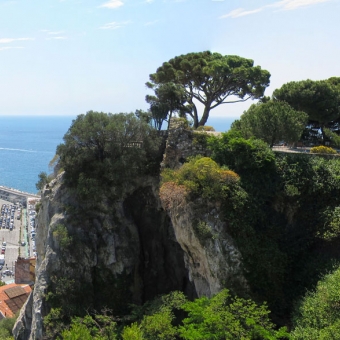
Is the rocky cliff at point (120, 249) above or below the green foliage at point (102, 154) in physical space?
below

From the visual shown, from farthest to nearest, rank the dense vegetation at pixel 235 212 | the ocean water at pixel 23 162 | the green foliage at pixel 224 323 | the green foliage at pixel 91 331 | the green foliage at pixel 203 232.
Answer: the ocean water at pixel 23 162
the green foliage at pixel 203 232
the green foliage at pixel 91 331
the dense vegetation at pixel 235 212
the green foliage at pixel 224 323

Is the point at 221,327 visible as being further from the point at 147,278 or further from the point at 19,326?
the point at 19,326

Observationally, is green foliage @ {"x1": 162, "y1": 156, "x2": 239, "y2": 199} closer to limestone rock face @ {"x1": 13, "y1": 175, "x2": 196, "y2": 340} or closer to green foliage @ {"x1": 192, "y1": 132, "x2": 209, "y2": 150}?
green foliage @ {"x1": 192, "y1": 132, "x2": 209, "y2": 150}

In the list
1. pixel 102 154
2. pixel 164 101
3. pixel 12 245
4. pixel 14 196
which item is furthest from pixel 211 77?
pixel 14 196

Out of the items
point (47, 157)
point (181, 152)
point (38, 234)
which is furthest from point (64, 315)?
point (47, 157)

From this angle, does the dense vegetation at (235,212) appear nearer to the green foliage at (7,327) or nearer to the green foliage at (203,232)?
the green foliage at (203,232)

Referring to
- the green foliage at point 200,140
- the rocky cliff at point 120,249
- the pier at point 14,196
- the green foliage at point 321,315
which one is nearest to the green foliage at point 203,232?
the rocky cliff at point 120,249

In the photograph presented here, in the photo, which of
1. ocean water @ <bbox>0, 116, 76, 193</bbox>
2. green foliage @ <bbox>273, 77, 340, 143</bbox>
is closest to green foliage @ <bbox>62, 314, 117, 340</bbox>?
green foliage @ <bbox>273, 77, 340, 143</bbox>

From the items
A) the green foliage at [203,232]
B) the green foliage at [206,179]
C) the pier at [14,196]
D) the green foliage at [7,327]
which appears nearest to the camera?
the green foliage at [203,232]
